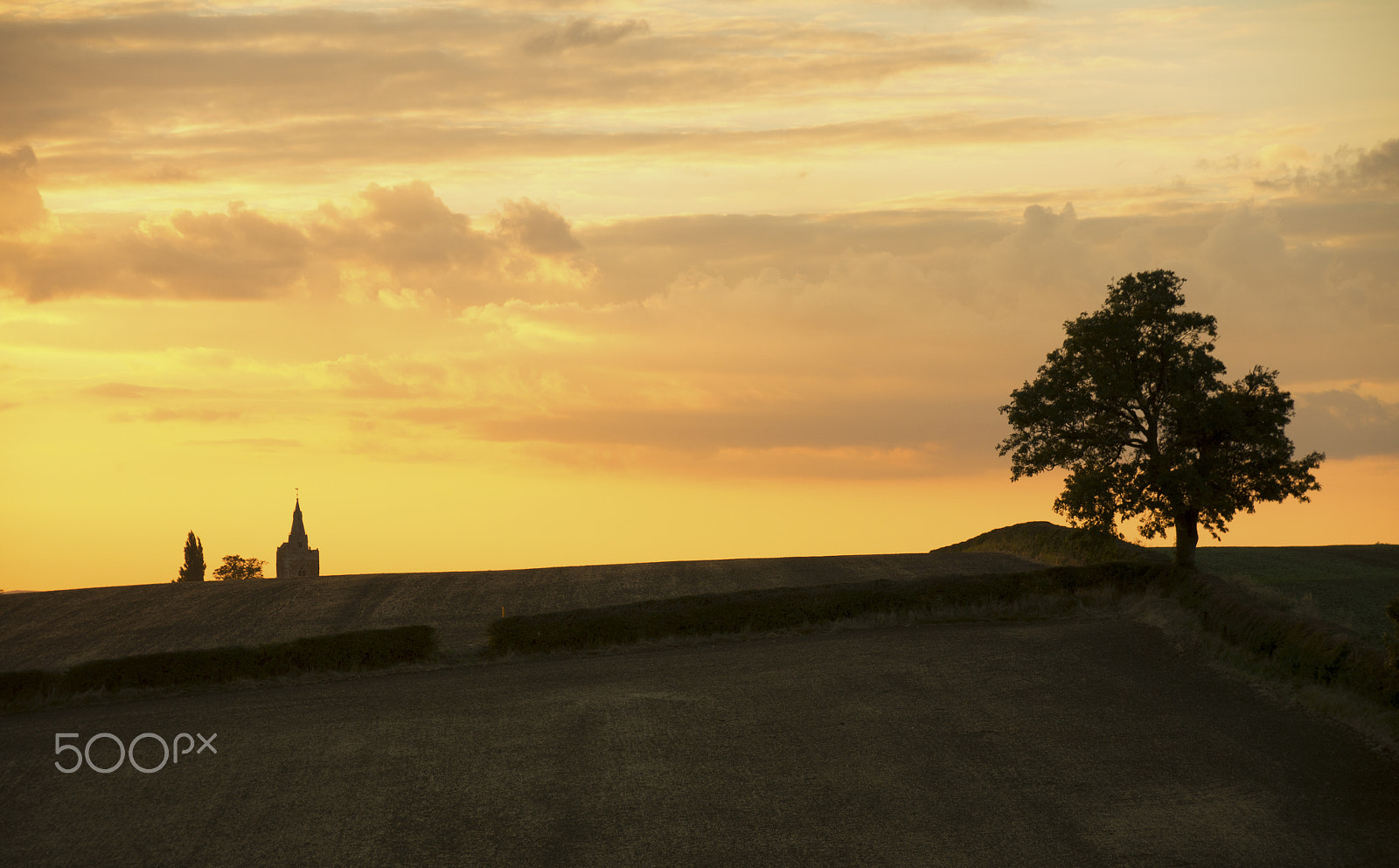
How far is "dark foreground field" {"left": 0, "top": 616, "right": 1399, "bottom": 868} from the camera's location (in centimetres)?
2234

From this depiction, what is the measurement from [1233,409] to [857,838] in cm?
2857

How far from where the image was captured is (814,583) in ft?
167

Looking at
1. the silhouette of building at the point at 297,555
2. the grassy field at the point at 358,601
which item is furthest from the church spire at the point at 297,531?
the grassy field at the point at 358,601

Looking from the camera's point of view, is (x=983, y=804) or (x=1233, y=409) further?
(x=1233, y=409)

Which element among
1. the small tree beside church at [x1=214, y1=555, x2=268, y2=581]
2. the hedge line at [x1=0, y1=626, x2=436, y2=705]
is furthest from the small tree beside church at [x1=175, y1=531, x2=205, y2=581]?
the hedge line at [x1=0, y1=626, x2=436, y2=705]

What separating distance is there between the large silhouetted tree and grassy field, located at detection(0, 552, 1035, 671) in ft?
26.6

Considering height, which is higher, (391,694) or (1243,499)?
(1243,499)

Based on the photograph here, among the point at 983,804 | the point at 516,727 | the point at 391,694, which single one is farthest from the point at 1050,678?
the point at 391,694

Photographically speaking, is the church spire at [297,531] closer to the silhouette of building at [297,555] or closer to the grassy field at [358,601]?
the silhouette of building at [297,555]

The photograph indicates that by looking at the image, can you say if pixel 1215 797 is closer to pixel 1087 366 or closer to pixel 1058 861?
pixel 1058 861

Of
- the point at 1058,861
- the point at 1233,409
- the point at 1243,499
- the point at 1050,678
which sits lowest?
the point at 1058,861

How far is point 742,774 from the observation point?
25.9m

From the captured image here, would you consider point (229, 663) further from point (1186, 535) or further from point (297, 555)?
point (297, 555)

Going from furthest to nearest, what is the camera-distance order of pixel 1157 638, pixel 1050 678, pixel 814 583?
pixel 814 583 → pixel 1157 638 → pixel 1050 678
